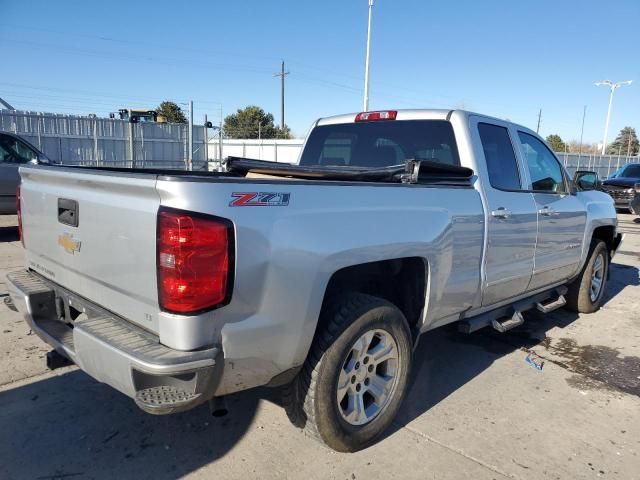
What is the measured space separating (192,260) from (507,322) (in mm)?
2883

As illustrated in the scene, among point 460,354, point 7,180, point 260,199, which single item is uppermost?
point 260,199

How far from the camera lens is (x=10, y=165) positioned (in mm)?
9141

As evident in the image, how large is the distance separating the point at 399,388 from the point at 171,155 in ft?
64.3

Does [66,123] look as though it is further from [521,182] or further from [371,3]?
[521,182]

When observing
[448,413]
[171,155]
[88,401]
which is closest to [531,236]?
[448,413]

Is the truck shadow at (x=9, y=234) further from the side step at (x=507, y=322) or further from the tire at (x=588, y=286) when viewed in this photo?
the tire at (x=588, y=286)

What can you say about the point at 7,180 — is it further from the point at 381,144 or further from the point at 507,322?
the point at 507,322

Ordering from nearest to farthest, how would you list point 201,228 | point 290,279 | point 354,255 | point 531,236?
point 201,228
point 290,279
point 354,255
point 531,236

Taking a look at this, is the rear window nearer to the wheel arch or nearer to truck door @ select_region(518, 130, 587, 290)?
truck door @ select_region(518, 130, 587, 290)

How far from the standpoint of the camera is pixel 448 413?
136 inches

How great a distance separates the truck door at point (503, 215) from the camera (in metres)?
3.72

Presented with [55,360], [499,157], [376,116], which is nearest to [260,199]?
[55,360]

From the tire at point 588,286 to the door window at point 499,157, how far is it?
2.10 meters

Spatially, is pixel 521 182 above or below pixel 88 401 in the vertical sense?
above
